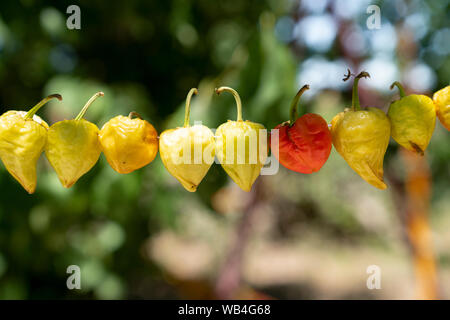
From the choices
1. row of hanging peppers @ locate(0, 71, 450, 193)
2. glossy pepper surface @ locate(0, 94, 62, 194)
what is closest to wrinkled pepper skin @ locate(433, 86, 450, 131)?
row of hanging peppers @ locate(0, 71, 450, 193)

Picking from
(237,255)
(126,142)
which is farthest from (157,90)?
(126,142)

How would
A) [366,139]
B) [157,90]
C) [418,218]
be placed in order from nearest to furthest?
[366,139] < [157,90] < [418,218]

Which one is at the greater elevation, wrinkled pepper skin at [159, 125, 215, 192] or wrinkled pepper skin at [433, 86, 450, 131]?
wrinkled pepper skin at [433, 86, 450, 131]

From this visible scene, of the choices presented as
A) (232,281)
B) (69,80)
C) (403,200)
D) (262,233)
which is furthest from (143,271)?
(262,233)

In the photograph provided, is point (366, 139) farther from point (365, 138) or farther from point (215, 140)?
point (215, 140)

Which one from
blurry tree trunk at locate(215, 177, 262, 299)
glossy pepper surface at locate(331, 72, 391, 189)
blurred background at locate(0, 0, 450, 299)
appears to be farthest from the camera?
blurry tree trunk at locate(215, 177, 262, 299)

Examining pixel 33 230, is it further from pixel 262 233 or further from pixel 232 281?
pixel 262 233

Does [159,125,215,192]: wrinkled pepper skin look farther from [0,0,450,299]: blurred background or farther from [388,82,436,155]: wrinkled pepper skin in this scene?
[0,0,450,299]: blurred background
